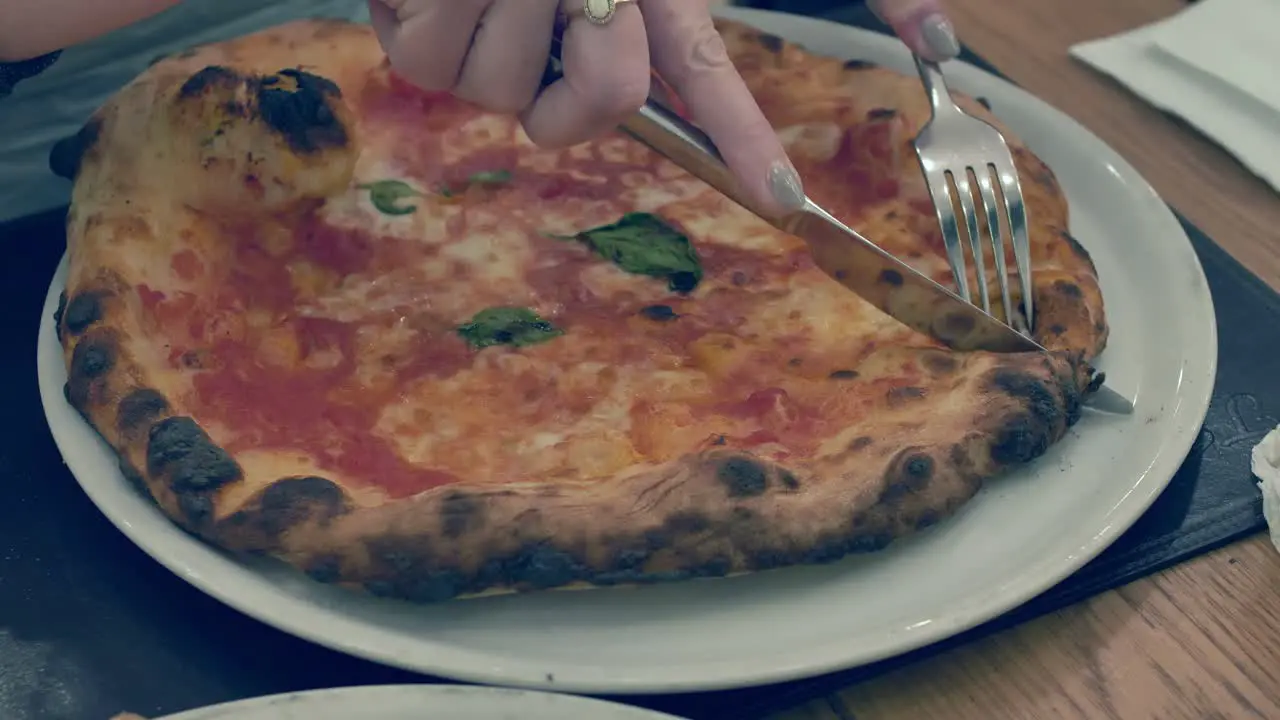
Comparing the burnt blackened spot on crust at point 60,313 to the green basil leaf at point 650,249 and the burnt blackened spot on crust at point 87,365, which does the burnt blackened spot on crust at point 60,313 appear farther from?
the green basil leaf at point 650,249

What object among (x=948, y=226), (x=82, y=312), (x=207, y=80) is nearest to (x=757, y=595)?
(x=948, y=226)

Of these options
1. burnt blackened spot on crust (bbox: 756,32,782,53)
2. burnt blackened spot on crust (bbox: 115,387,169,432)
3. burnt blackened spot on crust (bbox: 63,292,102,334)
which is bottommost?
burnt blackened spot on crust (bbox: 115,387,169,432)

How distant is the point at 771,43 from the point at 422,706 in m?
0.85

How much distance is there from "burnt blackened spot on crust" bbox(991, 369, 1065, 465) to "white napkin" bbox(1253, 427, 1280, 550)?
161 mm

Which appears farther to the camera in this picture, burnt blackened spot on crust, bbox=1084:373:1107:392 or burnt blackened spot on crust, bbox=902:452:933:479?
burnt blackened spot on crust, bbox=1084:373:1107:392

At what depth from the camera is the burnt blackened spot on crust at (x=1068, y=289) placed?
0.96m

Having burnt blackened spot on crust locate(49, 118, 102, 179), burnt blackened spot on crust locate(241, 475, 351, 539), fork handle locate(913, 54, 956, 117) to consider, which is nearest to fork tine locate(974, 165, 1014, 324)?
fork handle locate(913, 54, 956, 117)

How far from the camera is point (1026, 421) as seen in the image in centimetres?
83

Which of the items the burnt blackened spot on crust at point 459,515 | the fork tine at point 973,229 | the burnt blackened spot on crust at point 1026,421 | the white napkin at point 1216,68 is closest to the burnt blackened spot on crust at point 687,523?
the burnt blackened spot on crust at point 459,515

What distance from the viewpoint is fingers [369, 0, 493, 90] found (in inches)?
32.8

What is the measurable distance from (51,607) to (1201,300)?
0.90 meters

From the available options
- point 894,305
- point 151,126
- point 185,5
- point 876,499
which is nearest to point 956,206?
point 894,305

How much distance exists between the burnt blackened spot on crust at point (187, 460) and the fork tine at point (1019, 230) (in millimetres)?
605

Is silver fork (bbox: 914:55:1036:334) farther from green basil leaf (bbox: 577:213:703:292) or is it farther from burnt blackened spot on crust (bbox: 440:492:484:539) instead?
burnt blackened spot on crust (bbox: 440:492:484:539)
